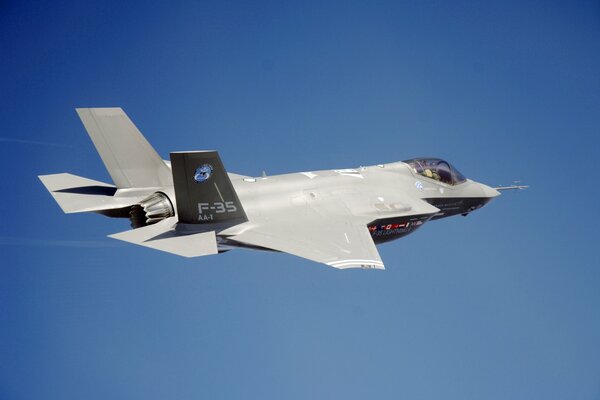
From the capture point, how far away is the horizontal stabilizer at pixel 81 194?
13602 mm

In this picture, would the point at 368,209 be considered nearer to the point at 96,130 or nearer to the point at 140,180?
the point at 140,180

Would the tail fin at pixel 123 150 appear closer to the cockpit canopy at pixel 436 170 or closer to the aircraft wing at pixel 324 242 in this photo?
the aircraft wing at pixel 324 242

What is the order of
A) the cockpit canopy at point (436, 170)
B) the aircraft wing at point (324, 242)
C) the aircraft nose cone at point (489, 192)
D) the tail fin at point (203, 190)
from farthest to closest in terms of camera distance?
the aircraft nose cone at point (489, 192) < the cockpit canopy at point (436, 170) < the tail fin at point (203, 190) < the aircraft wing at point (324, 242)

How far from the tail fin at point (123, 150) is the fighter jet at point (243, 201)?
3 centimetres

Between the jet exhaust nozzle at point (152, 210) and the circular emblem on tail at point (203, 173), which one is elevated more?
the circular emblem on tail at point (203, 173)

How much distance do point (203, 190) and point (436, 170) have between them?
9.42 m

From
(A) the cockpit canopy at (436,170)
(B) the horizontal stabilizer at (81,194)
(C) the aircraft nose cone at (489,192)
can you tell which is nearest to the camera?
(B) the horizontal stabilizer at (81,194)

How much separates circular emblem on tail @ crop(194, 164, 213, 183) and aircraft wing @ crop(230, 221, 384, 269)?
1739 millimetres

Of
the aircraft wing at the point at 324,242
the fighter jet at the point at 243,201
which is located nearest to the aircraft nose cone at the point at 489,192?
the fighter jet at the point at 243,201

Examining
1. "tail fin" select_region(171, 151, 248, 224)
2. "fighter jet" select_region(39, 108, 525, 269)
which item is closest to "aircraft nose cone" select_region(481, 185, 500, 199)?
"fighter jet" select_region(39, 108, 525, 269)

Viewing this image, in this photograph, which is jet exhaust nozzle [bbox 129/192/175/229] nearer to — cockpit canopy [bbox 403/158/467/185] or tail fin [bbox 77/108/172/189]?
tail fin [bbox 77/108/172/189]

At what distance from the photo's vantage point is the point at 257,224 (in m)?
12.7

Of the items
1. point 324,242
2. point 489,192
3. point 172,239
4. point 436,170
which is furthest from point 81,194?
point 489,192

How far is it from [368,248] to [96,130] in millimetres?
8325
